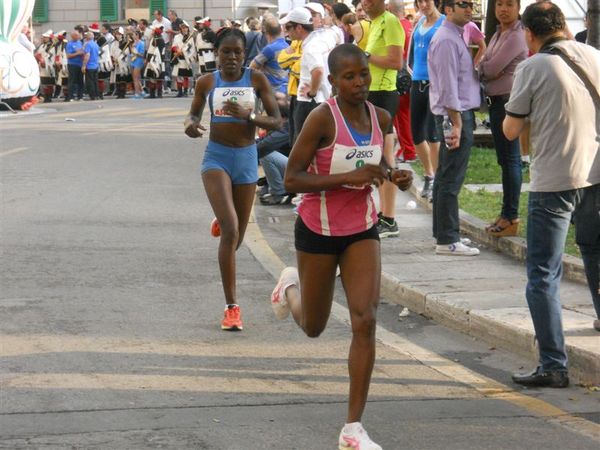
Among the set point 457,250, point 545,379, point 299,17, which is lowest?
point 457,250

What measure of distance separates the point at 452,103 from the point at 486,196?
11.7ft

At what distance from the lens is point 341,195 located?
20.4 ft

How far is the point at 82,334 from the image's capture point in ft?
27.3

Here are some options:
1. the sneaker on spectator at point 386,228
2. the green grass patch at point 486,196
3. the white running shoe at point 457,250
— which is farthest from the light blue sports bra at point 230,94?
the sneaker on spectator at point 386,228

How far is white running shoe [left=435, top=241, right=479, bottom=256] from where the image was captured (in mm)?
10898

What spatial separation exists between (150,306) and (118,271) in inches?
56.8

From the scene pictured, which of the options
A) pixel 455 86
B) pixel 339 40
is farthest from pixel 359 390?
pixel 339 40

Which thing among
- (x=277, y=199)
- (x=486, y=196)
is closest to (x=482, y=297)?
(x=486, y=196)

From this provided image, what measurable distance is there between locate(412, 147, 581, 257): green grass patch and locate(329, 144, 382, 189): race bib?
448 centimetres

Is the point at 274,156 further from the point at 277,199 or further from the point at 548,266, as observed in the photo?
the point at 548,266

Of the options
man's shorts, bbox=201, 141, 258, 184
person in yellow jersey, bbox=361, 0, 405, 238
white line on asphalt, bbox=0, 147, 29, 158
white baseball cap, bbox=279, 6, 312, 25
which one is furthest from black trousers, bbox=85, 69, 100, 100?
man's shorts, bbox=201, 141, 258, 184

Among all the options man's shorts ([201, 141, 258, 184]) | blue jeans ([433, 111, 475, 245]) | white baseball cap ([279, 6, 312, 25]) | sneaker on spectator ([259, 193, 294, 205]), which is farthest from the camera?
sneaker on spectator ([259, 193, 294, 205])

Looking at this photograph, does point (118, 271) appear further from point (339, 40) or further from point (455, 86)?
point (339, 40)

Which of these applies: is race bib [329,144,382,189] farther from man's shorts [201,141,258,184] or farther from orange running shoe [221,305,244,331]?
man's shorts [201,141,258,184]
